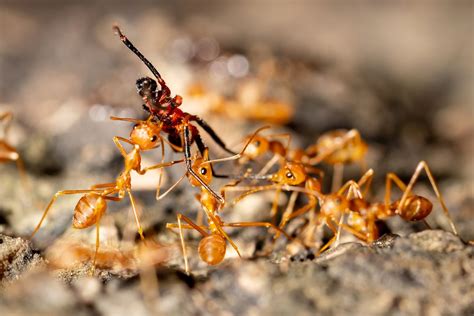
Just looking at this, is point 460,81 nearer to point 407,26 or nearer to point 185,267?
point 407,26

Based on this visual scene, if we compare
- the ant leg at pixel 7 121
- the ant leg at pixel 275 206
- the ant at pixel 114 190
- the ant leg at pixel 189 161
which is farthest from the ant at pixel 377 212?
the ant leg at pixel 7 121

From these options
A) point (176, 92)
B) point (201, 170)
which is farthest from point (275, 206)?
point (176, 92)

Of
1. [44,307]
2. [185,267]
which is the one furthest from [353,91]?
[44,307]

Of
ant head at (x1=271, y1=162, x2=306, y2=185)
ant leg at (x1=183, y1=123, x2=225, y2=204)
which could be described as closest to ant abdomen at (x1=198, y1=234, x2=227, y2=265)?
ant leg at (x1=183, y1=123, x2=225, y2=204)

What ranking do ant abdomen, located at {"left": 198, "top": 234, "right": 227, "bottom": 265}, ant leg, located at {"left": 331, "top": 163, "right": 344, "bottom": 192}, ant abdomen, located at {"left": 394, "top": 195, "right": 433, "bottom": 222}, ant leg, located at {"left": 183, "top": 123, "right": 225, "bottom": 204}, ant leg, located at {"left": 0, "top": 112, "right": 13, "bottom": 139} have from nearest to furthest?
ant abdomen, located at {"left": 198, "top": 234, "right": 227, "bottom": 265}
ant leg, located at {"left": 183, "top": 123, "right": 225, "bottom": 204}
ant abdomen, located at {"left": 394, "top": 195, "right": 433, "bottom": 222}
ant leg, located at {"left": 0, "top": 112, "right": 13, "bottom": 139}
ant leg, located at {"left": 331, "top": 163, "right": 344, "bottom": 192}

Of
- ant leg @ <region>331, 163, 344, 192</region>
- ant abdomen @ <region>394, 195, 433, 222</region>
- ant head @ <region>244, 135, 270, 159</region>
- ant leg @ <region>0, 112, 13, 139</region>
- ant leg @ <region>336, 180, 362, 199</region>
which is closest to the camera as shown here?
ant abdomen @ <region>394, 195, 433, 222</region>

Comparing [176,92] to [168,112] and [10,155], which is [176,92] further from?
[168,112]

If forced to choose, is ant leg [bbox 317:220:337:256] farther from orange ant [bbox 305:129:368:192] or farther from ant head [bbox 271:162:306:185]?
orange ant [bbox 305:129:368:192]
